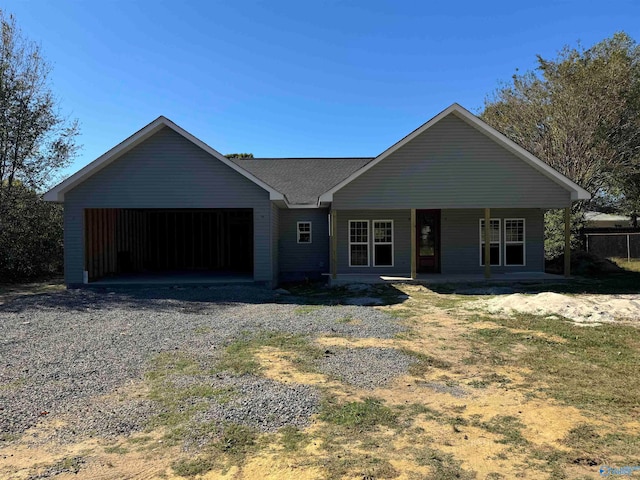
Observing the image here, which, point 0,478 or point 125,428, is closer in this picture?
point 0,478

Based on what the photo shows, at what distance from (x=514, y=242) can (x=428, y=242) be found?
10.4ft

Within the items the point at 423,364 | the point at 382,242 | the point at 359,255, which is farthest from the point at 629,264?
the point at 423,364

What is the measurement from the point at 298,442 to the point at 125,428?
1.62 m

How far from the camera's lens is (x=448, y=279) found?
14258mm

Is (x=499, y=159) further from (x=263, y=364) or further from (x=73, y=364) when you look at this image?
(x=73, y=364)

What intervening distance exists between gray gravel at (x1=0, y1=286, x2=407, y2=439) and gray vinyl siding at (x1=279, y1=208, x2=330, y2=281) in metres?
4.16

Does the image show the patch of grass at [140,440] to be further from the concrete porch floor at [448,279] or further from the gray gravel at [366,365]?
the concrete porch floor at [448,279]

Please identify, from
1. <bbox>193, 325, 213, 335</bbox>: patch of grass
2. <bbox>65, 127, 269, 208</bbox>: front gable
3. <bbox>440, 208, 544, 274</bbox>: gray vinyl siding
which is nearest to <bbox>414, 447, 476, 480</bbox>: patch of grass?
<bbox>193, 325, 213, 335</bbox>: patch of grass

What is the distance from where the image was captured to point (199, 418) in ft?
13.4

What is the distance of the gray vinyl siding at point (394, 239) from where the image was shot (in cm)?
1581

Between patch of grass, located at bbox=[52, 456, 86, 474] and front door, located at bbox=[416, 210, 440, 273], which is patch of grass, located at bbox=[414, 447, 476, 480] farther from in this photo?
front door, located at bbox=[416, 210, 440, 273]

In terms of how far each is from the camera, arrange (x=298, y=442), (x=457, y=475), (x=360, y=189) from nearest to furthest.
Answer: (x=457, y=475) < (x=298, y=442) < (x=360, y=189)

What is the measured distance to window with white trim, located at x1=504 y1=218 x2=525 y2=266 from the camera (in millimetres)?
16016

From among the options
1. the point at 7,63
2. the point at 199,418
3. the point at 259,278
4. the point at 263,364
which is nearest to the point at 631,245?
the point at 259,278
